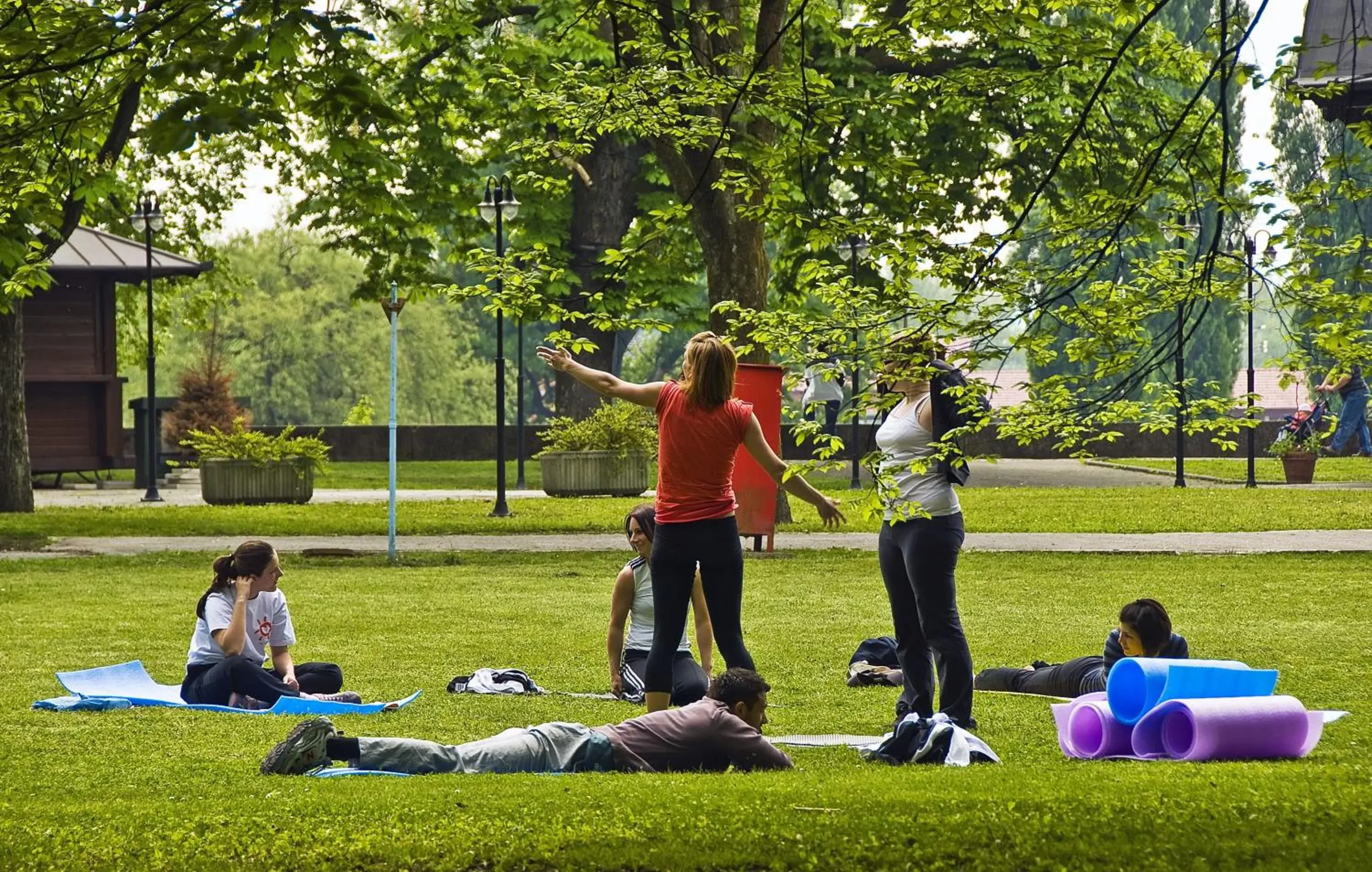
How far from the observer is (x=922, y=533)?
27.5ft

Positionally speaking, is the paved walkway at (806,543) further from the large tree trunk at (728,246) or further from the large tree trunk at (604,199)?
the large tree trunk at (604,199)

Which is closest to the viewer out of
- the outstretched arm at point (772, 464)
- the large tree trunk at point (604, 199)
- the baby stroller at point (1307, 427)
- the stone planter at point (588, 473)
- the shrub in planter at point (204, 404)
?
the outstretched arm at point (772, 464)

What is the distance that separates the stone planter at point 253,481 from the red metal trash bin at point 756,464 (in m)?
12.0

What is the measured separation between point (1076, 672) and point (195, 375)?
38.2 meters

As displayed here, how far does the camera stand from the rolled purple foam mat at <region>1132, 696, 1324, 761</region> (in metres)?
7.71

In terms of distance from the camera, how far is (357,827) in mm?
6352

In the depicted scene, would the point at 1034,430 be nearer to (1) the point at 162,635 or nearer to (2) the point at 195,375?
(1) the point at 162,635


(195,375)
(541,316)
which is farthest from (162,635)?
(195,375)

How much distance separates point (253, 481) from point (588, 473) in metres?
6.12

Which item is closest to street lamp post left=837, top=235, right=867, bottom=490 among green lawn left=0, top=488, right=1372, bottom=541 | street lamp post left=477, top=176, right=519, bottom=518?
green lawn left=0, top=488, right=1372, bottom=541

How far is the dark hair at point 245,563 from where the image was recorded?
→ 33.0 feet

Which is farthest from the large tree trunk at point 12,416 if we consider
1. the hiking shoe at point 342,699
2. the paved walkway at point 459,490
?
the hiking shoe at point 342,699

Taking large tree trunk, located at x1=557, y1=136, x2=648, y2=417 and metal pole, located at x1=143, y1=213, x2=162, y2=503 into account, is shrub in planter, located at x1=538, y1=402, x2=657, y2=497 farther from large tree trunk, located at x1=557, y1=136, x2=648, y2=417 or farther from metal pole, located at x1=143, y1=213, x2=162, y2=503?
large tree trunk, located at x1=557, y1=136, x2=648, y2=417

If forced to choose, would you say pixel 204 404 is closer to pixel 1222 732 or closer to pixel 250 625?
pixel 250 625
